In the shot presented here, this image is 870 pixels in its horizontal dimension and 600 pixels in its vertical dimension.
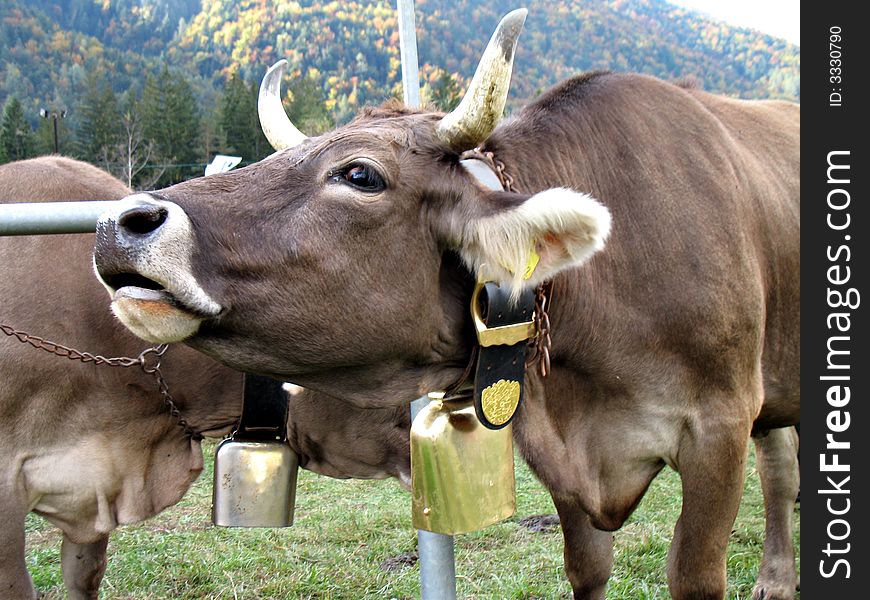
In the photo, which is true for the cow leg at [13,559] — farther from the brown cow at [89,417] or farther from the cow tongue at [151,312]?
the cow tongue at [151,312]

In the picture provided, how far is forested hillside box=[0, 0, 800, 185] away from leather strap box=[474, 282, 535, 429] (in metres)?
34.4

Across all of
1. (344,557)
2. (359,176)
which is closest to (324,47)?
(344,557)

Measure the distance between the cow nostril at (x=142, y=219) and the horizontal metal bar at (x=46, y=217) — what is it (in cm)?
42

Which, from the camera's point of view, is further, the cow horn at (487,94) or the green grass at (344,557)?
the green grass at (344,557)

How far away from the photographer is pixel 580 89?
316 centimetres

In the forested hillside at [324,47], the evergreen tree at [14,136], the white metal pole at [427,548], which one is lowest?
the white metal pole at [427,548]

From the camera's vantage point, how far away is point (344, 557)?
5.18m

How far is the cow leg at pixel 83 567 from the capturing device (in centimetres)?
398

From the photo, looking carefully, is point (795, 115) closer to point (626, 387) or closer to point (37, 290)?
point (626, 387)

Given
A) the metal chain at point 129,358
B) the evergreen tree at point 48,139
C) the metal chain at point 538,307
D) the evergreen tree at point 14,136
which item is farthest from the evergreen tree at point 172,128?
the metal chain at point 538,307

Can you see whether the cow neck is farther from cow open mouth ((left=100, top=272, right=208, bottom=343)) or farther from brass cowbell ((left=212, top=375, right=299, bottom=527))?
brass cowbell ((left=212, top=375, right=299, bottom=527))

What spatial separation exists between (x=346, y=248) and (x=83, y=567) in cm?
272

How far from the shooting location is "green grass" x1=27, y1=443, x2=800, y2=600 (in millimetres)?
4590

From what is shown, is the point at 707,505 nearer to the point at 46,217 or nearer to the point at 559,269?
the point at 559,269
